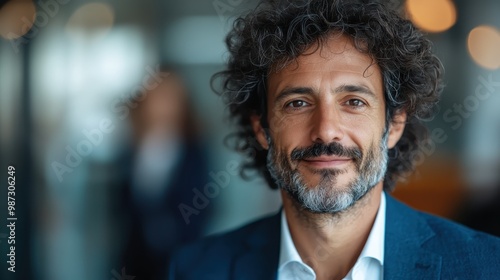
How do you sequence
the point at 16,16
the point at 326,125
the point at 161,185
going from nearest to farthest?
1. the point at 326,125
2. the point at 16,16
3. the point at 161,185

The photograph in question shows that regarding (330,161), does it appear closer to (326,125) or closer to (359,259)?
(326,125)

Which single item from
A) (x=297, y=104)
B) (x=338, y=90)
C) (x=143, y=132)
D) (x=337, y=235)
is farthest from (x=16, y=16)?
(x=337, y=235)

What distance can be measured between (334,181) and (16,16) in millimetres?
2140

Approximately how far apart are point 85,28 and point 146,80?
2.04ft

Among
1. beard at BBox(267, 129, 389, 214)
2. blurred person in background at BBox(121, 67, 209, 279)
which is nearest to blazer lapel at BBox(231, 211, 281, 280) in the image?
beard at BBox(267, 129, 389, 214)

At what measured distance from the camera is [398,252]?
1965 millimetres

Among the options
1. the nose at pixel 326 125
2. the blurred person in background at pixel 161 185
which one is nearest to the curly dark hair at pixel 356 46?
the nose at pixel 326 125

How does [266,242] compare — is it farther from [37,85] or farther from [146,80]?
[146,80]

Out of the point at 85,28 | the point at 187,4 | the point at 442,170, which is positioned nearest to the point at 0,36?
the point at 85,28

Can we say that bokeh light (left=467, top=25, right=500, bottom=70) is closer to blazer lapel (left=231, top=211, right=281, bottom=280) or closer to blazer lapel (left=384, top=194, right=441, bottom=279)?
blazer lapel (left=384, top=194, right=441, bottom=279)

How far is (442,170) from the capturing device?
4.60 m

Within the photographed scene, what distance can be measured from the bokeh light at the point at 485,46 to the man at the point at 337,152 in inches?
98.2

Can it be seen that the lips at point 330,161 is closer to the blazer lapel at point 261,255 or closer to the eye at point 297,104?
the eye at point 297,104

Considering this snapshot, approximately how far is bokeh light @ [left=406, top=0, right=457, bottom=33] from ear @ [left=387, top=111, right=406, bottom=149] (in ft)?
8.06
